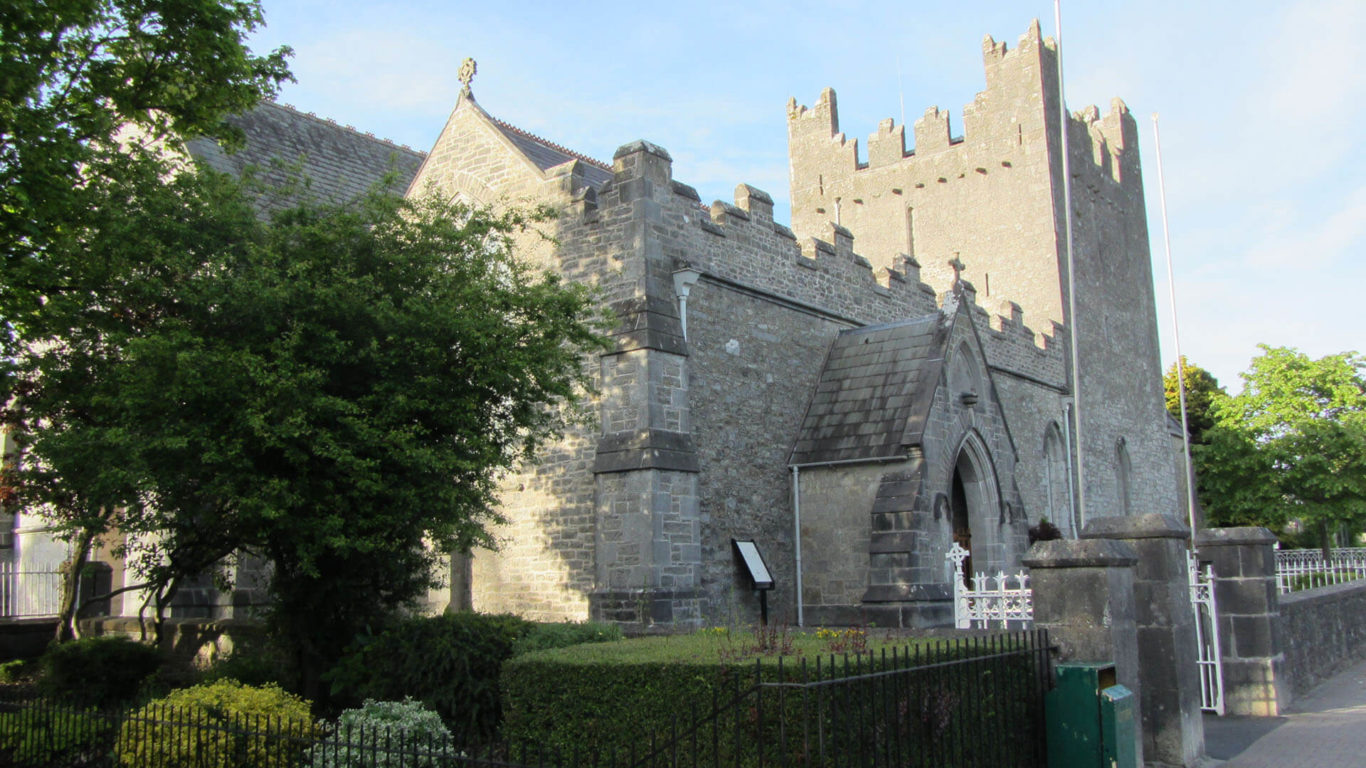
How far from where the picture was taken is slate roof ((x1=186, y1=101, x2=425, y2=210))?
20.0 m

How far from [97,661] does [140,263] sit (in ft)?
21.6

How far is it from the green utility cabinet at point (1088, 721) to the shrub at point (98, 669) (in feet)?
38.8

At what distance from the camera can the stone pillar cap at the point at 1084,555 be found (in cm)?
916

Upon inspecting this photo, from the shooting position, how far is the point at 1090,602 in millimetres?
9203

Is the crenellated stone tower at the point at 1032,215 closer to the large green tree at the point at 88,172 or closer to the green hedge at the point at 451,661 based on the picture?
the green hedge at the point at 451,661

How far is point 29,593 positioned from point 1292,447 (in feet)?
115

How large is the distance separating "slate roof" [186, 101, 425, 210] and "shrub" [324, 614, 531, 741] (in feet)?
34.1

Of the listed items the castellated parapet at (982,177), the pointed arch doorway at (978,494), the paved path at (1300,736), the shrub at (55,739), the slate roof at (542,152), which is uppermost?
the castellated parapet at (982,177)

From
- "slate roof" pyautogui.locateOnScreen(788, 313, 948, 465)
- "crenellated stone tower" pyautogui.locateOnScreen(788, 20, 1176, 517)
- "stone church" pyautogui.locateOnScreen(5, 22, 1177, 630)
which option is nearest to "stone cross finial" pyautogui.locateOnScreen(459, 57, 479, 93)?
"stone church" pyautogui.locateOnScreen(5, 22, 1177, 630)

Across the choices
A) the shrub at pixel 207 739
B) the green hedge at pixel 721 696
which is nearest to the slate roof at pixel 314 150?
the shrub at pixel 207 739

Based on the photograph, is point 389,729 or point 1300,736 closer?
point 389,729

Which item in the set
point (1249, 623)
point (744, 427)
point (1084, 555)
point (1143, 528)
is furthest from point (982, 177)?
point (1084, 555)

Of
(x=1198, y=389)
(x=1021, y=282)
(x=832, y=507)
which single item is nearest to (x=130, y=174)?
(x=832, y=507)

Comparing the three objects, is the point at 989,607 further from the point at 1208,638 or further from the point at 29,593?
the point at 29,593
